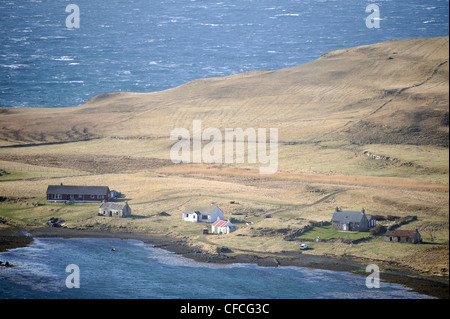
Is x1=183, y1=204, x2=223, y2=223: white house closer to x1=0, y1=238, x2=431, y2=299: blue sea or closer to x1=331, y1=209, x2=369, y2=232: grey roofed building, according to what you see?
x1=0, y1=238, x2=431, y2=299: blue sea

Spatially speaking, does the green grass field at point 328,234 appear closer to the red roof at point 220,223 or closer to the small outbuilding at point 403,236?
the small outbuilding at point 403,236

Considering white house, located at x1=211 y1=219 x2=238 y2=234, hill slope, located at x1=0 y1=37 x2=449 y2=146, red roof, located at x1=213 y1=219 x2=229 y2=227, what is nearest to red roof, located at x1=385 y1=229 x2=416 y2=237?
white house, located at x1=211 y1=219 x2=238 y2=234

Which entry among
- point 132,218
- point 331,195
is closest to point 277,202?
point 331,195

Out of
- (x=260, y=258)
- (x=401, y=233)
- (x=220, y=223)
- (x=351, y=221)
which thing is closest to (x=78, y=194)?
(x=220, y=223)

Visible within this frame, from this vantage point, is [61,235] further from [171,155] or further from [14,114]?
[14,114]

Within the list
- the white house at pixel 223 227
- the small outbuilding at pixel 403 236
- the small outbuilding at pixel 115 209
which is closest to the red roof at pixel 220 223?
the white house at pixel 223 227
